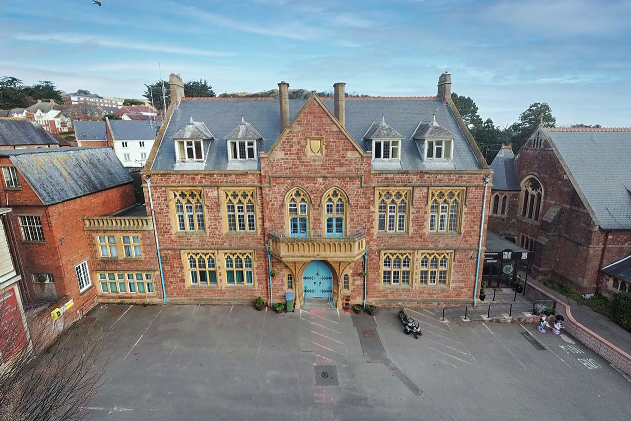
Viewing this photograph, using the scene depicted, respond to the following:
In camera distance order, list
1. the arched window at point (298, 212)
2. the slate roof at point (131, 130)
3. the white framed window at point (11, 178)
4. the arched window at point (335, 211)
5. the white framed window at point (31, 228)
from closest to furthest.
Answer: the white framed window at point (11, 178) → the white framed window at point (31, 228) → the arched window at point (335, 211) → the arched window at point (298, 212) → the slate roof at point (131, 130)

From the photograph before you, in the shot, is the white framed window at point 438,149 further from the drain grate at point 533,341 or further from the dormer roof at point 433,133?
the drain grate at point 533,341

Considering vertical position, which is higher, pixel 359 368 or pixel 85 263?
pixel 85 263

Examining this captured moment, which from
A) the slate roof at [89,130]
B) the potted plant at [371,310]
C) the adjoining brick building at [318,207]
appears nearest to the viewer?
the adjoining brick building at [318,207]

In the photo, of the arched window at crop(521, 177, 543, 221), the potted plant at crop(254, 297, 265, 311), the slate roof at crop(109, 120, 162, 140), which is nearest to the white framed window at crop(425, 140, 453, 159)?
the arched window at crop(521, 177, 543, 221)

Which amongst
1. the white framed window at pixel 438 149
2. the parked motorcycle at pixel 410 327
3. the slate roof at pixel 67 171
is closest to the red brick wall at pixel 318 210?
the white framed window at pixel 438 149

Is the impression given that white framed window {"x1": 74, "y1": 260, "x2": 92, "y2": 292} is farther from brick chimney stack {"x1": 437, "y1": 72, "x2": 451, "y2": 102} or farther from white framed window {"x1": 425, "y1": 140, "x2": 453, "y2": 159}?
brick chimney stack {"x1": 437, "y1": 72, "x2": 451, "y2": 102}

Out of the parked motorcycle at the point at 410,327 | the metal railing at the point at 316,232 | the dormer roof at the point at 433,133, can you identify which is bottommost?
the parked motorcycle at the point at 410,327

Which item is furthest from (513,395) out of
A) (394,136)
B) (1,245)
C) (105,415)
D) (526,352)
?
(1,245)

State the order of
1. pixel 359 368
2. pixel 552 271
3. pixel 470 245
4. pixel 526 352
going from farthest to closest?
1. pixel 552 271
2. pixel 470 245
3. pixel 526 352
4. pixel 359 368

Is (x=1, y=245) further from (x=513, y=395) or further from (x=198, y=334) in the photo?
(x=513, y=395)
